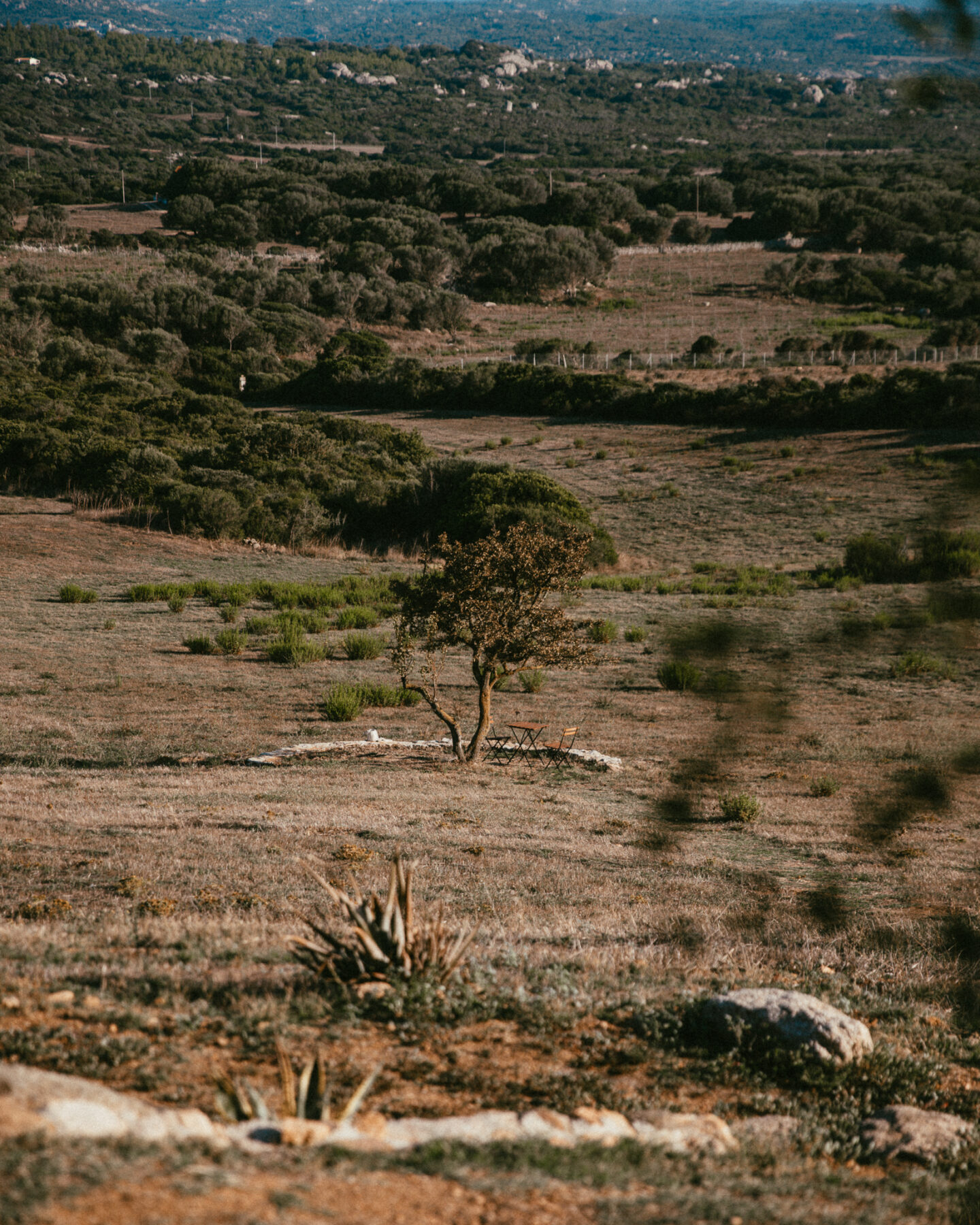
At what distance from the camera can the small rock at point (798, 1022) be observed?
4602 mm

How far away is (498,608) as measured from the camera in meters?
12.4

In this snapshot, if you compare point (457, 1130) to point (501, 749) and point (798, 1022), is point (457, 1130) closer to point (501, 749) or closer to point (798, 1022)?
point (798, 1022)

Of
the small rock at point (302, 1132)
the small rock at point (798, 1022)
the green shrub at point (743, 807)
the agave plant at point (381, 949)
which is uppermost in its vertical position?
the small rock at point (302, 1132)

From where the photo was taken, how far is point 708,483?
34.8 metres

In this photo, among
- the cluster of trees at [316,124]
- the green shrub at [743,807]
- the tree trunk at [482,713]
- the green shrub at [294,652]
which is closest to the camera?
the green shrub at [743,807]

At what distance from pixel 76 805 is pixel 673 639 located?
8639 millimetres

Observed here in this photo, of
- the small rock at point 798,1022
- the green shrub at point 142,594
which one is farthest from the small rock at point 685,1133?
the green shrub at point 142,594

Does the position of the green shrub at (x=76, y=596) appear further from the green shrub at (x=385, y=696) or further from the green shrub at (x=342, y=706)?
the green shrub at (x=342, y=706)

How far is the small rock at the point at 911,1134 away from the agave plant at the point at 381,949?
1.94 meters

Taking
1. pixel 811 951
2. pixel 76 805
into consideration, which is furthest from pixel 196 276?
pixel 811 951

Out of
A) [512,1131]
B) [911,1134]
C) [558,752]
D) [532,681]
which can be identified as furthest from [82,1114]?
[532,681]

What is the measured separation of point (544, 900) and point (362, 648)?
11239mm

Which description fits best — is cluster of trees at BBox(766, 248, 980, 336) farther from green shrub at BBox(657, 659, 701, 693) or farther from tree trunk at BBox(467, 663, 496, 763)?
green shrub at BBox(657, 659, 701, 693)

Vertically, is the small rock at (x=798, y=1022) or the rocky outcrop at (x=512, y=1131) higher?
the rocky outcrop at (x=512, y=1131)
